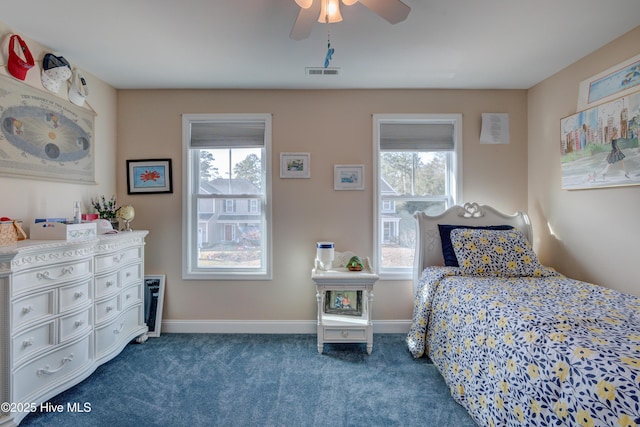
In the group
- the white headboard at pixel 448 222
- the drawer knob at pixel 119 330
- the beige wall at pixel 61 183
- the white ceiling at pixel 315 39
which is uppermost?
the white ceiling at pixel 315 39

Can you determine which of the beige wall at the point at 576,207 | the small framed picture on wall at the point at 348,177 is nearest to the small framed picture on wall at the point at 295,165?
the small framed picture on wall at the point at 348,177

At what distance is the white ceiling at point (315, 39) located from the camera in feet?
5.91

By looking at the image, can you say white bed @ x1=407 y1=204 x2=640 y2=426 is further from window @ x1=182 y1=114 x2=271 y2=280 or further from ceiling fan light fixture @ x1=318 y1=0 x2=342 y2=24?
ceiling fan light fixture @ x1=318 y1=0 x2=342 y2=24

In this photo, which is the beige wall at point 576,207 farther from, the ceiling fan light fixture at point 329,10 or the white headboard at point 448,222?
the ceiling fan light fixture at point 329,10

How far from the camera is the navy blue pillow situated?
8.54 ft

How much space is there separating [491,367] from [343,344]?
138cm

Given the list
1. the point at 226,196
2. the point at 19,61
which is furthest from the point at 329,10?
the point at 19,61

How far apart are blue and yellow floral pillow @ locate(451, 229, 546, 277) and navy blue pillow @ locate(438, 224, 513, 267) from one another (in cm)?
9

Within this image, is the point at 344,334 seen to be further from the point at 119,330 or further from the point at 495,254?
the point at 119,330

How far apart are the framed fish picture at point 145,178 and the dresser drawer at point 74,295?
114 cm

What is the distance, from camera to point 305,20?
61.2 inches

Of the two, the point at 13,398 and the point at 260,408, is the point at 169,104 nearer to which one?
the point at 13,398

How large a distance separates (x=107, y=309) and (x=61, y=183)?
1091 mm

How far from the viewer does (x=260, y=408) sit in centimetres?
190
